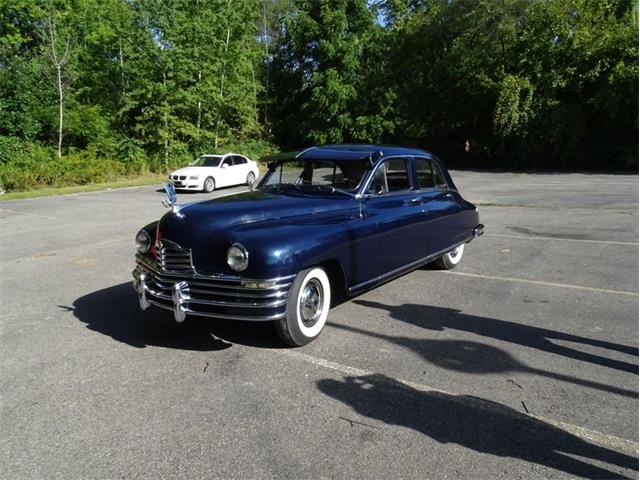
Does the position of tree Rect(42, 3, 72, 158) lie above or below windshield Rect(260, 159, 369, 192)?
above

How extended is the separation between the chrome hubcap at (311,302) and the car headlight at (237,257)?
620 mm

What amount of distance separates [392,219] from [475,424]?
8.48ft

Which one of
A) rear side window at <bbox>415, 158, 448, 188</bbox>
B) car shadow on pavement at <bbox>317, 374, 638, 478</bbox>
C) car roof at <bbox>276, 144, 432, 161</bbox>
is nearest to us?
car shadow on pavement at <bbox>317, 374, 638, 478</bbox>

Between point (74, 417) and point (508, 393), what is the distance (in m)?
2.92

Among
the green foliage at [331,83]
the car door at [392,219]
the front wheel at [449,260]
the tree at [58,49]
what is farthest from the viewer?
the green foliage at [331,83]

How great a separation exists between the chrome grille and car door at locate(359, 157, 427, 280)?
5.39 ft

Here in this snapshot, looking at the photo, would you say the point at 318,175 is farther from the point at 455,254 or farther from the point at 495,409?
the point at 495,409

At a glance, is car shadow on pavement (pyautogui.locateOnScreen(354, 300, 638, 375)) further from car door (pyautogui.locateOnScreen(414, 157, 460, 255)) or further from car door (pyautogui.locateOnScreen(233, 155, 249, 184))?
car door (pyautogui.locateOnScreen(233, 155, 249, 184))

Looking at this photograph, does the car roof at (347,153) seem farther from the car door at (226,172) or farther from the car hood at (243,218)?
the car door at (226,172)

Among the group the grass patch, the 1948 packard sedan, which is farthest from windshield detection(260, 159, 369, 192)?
the grass patch

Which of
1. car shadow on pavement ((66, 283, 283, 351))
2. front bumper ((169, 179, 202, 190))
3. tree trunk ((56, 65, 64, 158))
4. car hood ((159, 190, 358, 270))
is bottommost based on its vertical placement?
car shadow on pavement ((66, 283, 283, 351))

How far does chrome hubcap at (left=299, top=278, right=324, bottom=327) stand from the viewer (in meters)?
4.42

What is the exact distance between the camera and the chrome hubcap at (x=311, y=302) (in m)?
4.42

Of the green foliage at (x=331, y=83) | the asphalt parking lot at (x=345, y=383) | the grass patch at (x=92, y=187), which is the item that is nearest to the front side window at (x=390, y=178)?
the asphalt parking lot at (x=345, y=383)
